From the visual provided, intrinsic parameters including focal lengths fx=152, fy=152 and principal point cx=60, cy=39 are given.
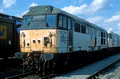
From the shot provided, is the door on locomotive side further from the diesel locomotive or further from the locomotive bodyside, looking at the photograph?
the locomotive bodyside

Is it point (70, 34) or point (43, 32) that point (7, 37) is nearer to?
point (43, 32)

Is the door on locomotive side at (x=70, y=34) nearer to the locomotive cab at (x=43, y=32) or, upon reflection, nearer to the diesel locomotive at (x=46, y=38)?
the diesel locomotive at (x=46, y=38)

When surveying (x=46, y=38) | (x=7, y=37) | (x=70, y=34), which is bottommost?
(x=46, y=38)

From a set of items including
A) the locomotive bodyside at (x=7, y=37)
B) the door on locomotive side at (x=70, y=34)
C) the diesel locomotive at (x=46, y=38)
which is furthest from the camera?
the locomotive bodyside at (x=7, y=37)

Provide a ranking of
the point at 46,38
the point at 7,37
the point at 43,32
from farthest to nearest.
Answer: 1. the point at 7,37
2. the point at 43,32
3. the point at 46,38

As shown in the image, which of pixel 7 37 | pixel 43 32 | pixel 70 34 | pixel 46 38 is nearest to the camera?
pixel 46 38

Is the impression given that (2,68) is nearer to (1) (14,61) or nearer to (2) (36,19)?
(1) (14,61)

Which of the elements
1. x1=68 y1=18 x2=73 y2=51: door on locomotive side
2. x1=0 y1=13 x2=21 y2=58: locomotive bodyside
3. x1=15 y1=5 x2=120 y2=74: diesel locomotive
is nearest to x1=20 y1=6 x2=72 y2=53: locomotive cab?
x1=15 y1=5 x2=120 y2=74: diesel locomotive

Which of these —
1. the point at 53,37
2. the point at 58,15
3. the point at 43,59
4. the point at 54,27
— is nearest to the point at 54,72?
the point at 43,59

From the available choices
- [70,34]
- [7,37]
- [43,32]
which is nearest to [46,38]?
[43,32]

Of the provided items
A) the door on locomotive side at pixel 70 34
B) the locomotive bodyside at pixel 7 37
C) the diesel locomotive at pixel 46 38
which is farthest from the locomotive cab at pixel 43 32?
the locomotive bodyside at pixel 7 37

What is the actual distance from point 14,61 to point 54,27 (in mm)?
5246

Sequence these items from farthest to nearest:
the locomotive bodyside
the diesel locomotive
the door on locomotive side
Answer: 1. the locomotive bodyside
2. the door on locomotive side
3. the diesel locomotive

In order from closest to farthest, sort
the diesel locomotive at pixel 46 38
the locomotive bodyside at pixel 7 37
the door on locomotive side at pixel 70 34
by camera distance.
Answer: the diesel locomotive at pixel 46 38 < the door on locomotive side at pixel 70 34 < the locomotive bodyside at pixel 7 37
